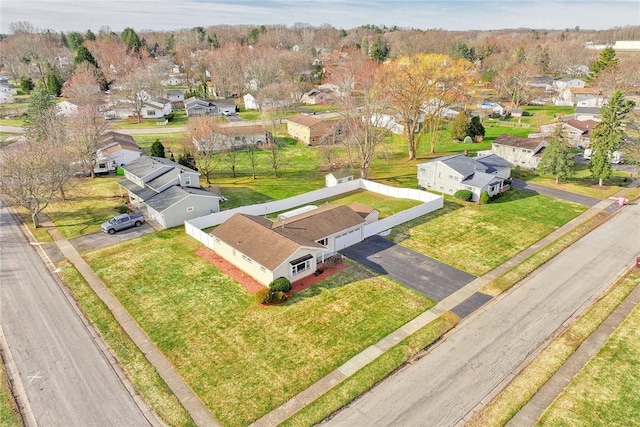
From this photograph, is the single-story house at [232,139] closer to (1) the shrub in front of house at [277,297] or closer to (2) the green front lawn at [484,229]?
(2) the green front lawn at [484,229]

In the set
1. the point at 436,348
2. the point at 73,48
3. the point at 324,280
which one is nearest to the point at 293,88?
the point at 324,280

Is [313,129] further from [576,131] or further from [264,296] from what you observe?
[264,296]

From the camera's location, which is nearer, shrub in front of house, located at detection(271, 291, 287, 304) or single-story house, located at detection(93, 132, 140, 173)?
shrub in front of house, located at detection(271, 291, 287, 304)

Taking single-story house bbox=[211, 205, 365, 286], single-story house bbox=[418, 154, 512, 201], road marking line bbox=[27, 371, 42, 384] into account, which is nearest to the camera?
road marking line bbox=[27, 371, 42, 384]

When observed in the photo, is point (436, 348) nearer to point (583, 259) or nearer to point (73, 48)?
point (583, 259)

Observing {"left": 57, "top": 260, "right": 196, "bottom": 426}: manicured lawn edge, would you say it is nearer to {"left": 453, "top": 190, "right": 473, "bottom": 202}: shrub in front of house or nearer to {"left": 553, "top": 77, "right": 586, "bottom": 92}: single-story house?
{"left": 453, "top": 190, "right": 473, "bottom": 202}: shrub in front of house

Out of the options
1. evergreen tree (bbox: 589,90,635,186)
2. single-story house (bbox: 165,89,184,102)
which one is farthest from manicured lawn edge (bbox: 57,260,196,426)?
single-story house (bbox: 165,89,184,102)

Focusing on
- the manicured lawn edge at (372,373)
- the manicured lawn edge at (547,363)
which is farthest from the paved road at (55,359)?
the manicured lawn edge at (547,363)
